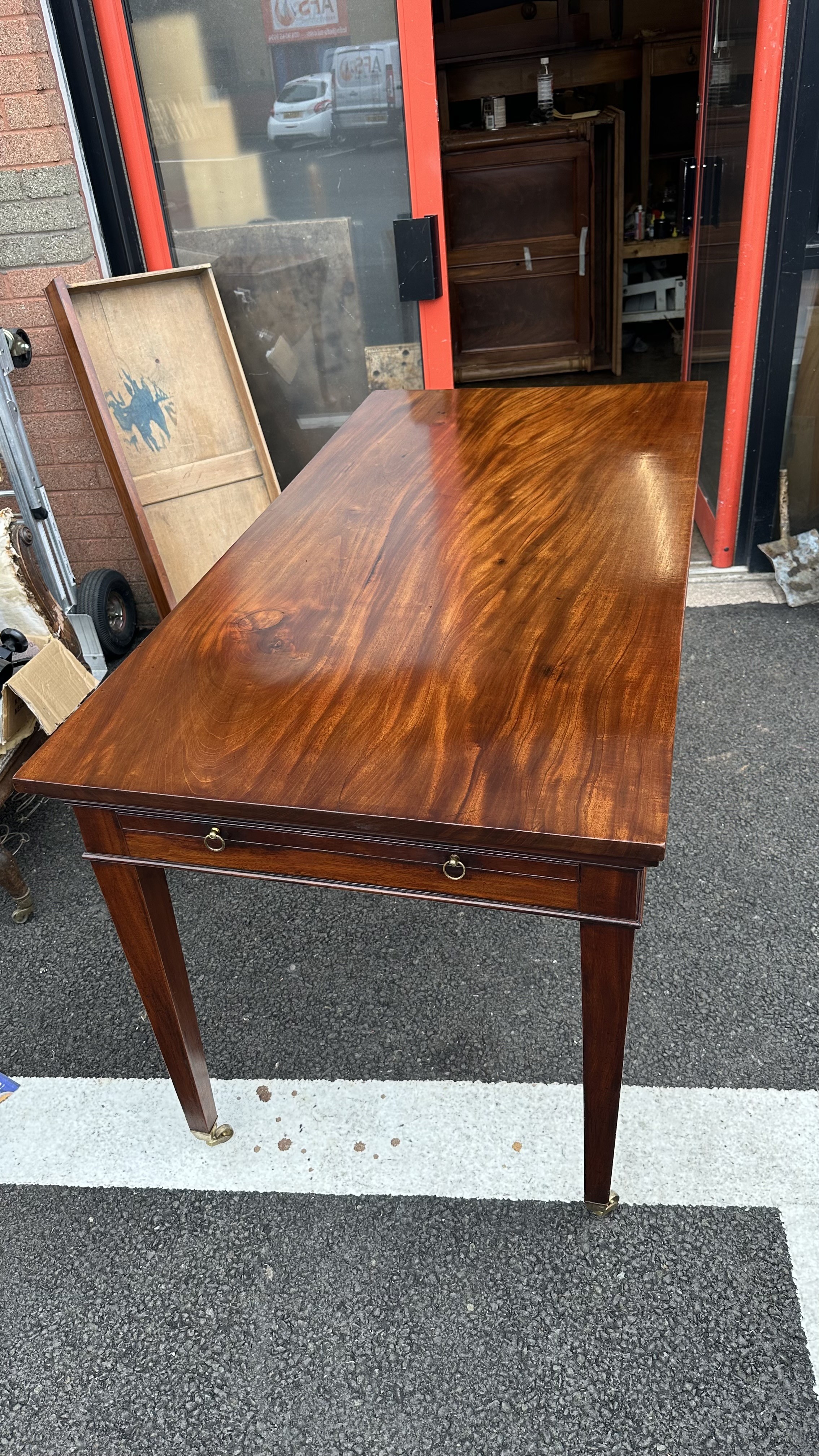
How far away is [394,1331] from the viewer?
4.76 feet

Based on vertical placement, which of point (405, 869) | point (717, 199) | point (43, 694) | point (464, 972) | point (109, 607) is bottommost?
point (464, 972)

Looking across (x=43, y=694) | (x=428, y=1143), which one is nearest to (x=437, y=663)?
(x=428, y=1143)

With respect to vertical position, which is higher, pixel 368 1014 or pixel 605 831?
pixel 605 831

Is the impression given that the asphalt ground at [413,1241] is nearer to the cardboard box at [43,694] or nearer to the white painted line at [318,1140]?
the white painted line at [318,1140]

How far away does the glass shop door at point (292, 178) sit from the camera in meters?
2.74

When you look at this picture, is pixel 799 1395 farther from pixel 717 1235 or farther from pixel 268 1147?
pixel 268 1147

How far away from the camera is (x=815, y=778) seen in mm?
2455

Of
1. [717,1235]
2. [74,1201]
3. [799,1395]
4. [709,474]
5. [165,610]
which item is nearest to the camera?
[799,1395]

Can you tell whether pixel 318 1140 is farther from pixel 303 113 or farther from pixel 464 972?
pixel 303 113

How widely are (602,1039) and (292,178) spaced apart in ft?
8.54

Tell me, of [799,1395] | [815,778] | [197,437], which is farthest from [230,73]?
[799,1395]

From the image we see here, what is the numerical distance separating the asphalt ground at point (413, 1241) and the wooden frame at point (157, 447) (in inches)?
46.3

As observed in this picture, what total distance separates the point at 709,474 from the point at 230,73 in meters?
1.96

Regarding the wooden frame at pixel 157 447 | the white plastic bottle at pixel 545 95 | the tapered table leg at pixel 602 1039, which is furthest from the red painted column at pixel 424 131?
the white plastic bottle at pixel 545 95
